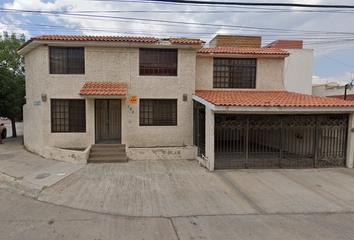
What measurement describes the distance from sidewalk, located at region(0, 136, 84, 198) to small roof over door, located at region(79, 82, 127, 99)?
9.09ft

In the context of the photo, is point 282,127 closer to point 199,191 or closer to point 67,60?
point 199,191

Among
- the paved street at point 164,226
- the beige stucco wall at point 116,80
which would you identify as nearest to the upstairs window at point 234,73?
the beige stucco wall at point 116,80

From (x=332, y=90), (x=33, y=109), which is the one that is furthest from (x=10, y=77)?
(x=332, y=90)

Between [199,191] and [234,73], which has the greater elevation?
[234,73]

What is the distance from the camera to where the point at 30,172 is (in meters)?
6.78

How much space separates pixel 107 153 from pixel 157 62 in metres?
4.53

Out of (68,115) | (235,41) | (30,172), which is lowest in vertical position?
(30,172)

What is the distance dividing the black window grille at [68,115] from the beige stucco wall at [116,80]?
22cm

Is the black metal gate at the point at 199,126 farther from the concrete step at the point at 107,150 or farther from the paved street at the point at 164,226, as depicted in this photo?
the paved street at the point at 164,226

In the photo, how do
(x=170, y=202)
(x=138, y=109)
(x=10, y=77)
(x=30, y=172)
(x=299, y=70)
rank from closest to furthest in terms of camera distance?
(x=170, y=202), (x=30, y=172), (x=138, y=109), (x=10, y=77), (x=299, y=70)

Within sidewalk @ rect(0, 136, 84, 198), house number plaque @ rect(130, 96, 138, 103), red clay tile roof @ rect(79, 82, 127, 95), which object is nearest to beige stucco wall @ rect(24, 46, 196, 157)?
house number plaque @ rect(130, 96, 138, 103)

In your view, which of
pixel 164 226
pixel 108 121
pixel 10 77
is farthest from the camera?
pixel 10 77

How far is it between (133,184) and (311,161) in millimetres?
6912

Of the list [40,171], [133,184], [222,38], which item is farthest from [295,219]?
[222,38]
